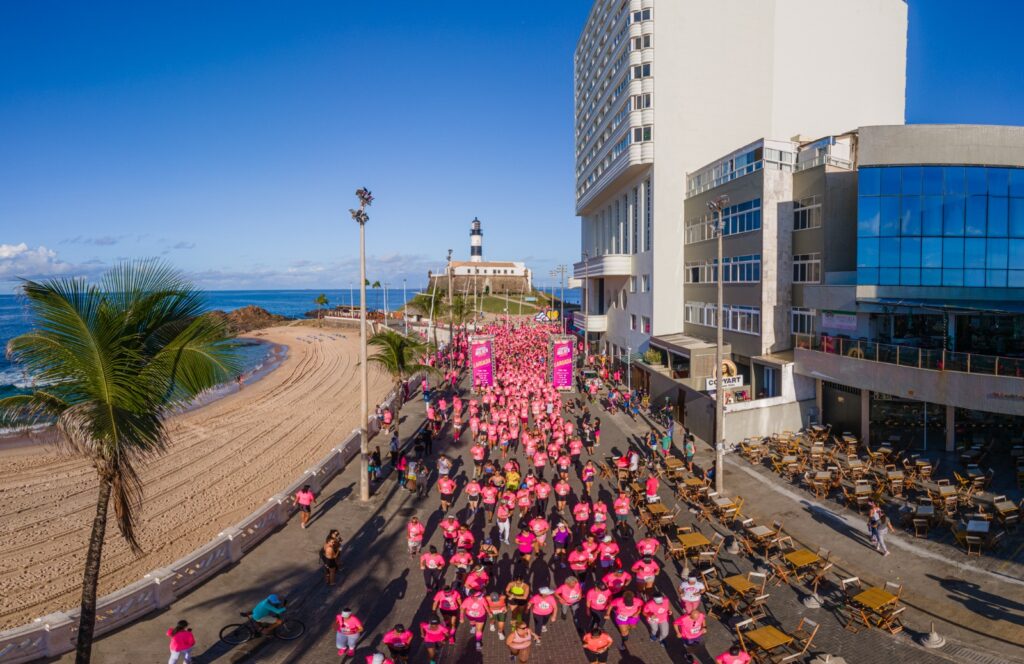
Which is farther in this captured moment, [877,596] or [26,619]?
[26,619]

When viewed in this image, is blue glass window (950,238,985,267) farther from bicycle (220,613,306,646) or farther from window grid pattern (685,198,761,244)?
bicycle (220,613,306,646)

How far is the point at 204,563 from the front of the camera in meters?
12.8

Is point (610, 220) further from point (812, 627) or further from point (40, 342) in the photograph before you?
point (40, 342)

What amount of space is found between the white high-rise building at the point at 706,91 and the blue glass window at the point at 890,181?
14.5m

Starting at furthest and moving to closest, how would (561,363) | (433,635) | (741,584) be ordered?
(561,363) → (741,584) → (433,635)

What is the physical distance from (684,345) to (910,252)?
1143cm

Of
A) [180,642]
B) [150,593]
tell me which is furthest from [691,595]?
[150,593]

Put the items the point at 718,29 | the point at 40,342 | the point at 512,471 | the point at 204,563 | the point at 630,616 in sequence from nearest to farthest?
the point at 40,342 < the point at 630,616 < the point at 204,563 < the point at 512,471 < the point at 718,29

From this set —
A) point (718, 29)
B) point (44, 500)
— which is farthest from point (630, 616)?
point (718, 29)

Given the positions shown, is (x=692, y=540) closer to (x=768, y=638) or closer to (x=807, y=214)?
(x=768, y=638)

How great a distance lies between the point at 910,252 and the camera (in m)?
23.3


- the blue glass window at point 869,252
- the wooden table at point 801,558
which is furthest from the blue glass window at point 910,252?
the wooden table at point 801,558

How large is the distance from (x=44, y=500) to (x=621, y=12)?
44.5 meters

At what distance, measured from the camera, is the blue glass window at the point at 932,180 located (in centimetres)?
2281
